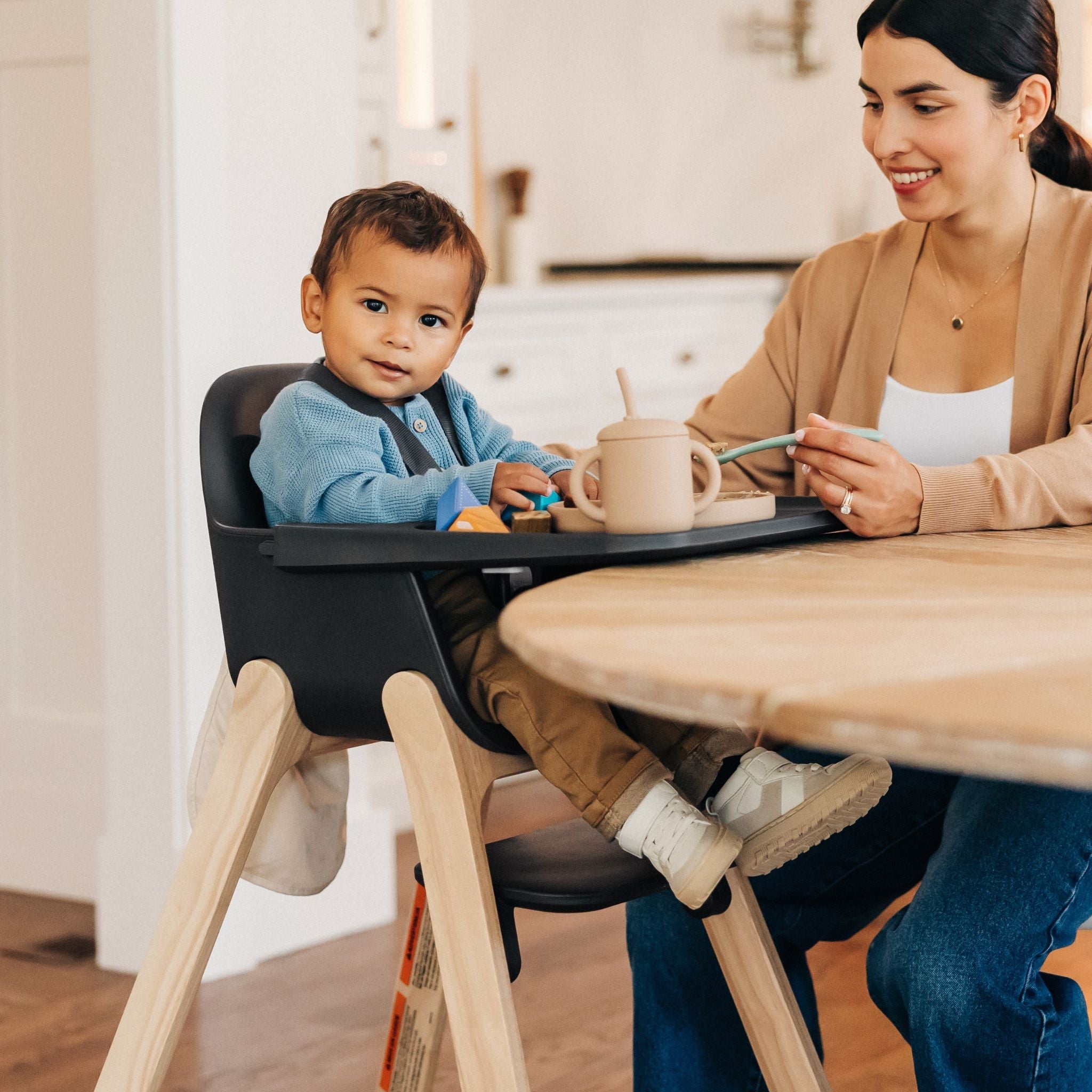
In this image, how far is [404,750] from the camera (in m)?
1.18

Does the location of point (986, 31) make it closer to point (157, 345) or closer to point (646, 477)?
point (646, 477)

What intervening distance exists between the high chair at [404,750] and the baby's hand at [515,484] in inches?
2.9

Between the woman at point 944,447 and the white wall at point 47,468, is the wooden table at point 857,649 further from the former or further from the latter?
the white wall at point 47,468

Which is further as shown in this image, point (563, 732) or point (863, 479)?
point (863, 479)

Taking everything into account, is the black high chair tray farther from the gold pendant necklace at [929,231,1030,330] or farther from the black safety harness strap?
the gold pendant necklace at [929,231,1030,330]

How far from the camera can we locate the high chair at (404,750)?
3.73 ft

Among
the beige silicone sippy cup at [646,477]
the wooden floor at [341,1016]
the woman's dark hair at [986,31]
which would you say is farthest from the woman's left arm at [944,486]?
the wooden floor at [341,1016]

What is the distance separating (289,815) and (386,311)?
1.62 ft

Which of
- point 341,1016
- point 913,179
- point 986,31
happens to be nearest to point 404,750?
point 913,179

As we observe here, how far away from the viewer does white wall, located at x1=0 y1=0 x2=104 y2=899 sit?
261 cm

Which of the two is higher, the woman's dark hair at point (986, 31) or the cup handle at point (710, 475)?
the woman's dark hair at point (986, 31)

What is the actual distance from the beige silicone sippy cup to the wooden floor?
110cm

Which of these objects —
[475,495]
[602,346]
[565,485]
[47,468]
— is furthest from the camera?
[602,346]

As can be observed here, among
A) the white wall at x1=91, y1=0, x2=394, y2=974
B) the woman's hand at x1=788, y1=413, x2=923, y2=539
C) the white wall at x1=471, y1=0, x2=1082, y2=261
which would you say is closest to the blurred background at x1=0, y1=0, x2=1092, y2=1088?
the white wall at x1=91, y1=0, x2=394, y2=974
